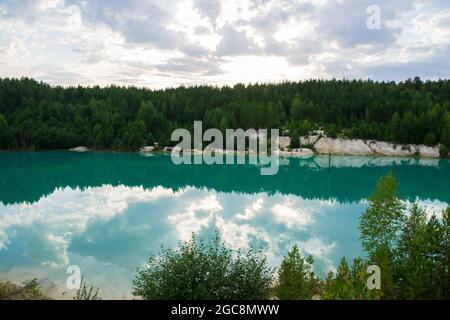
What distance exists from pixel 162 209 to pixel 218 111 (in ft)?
263

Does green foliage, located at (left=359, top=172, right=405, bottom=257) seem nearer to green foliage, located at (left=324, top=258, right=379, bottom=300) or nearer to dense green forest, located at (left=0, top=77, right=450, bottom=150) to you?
green foliage, located at (left=324, top=258, right=379, bottom=300)

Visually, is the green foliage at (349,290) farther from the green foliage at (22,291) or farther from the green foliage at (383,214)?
the green foliage at (22,291)

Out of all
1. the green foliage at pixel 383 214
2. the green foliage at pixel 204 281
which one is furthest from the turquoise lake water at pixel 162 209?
the green foliage at pixel 204 281

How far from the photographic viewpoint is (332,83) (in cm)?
14488

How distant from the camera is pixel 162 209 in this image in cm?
4294

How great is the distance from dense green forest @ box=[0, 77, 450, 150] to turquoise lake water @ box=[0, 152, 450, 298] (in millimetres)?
20292

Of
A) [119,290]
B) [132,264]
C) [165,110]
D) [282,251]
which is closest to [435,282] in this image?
[282,251]

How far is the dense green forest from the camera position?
102 m

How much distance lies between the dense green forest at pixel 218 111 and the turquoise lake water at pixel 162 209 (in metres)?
20.3

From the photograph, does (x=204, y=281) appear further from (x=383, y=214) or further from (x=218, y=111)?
(x=218, y=111)

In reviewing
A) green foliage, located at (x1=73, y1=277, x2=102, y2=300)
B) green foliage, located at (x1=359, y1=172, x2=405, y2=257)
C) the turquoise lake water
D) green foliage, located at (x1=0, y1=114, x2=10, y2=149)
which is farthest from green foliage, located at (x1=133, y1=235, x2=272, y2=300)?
green foliage, located at (x1=0, y1=114, x2=10, y2=149)

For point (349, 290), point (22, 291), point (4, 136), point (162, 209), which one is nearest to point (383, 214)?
point (349, 290)

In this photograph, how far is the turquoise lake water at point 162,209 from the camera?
27.1 meters

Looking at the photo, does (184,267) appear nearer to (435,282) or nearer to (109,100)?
(435,282)
